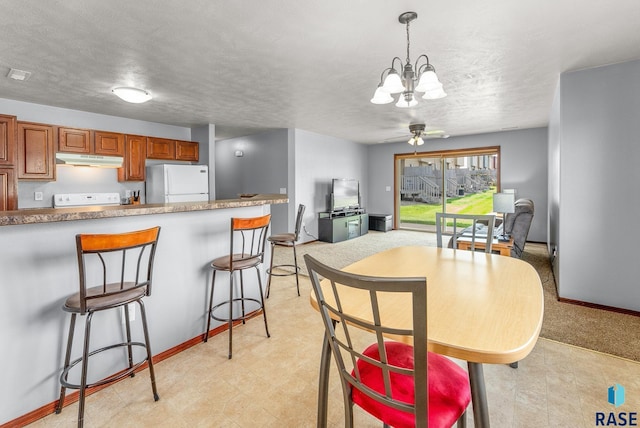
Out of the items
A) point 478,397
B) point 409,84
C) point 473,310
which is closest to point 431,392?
point 478,397

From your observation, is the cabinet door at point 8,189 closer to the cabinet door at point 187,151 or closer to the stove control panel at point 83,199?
the stove control panel at point 83,199

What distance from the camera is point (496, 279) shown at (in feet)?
4.82

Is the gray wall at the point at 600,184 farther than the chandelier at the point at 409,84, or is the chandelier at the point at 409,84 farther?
the gray wall at the point at 600,184

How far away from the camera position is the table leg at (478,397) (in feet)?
3.10

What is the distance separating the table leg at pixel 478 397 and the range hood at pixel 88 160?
16.7 ft

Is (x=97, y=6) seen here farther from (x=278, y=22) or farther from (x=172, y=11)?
(x=278, y=22)

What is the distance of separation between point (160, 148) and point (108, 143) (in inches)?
30.5

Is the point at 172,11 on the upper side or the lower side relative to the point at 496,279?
upper

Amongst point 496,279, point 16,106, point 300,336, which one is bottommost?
point 300,336

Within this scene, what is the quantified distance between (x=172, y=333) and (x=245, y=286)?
0.76 meters

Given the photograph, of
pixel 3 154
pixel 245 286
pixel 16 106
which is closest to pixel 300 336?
pixel 245 286

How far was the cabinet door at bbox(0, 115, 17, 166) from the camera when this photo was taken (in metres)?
3.47

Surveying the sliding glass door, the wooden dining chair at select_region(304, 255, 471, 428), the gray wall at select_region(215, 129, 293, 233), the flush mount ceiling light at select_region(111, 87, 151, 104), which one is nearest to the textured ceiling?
the flush mount ceiling light at select_region(111, 87, 151, 104)

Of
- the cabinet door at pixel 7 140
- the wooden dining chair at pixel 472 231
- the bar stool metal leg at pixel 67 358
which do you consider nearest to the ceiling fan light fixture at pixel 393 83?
the wooden dining chair at pixel 472 231
